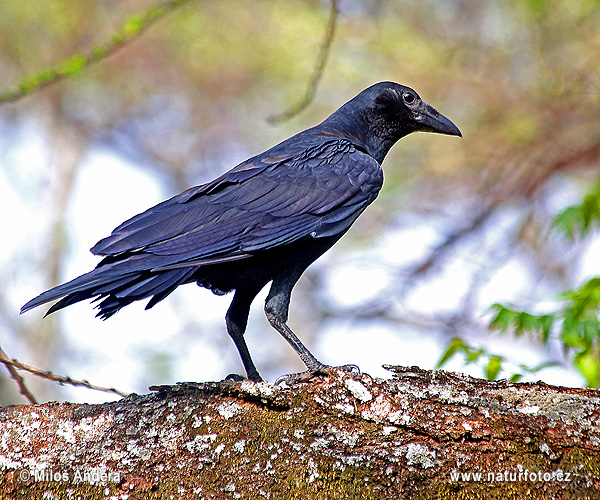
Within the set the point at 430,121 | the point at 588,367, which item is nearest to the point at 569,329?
the point at 588,367

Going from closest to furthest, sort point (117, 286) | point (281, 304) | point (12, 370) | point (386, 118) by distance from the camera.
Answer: point (117, 286), point (12, 370), point (281, 304), point (386, 118)

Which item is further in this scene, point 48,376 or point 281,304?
point 281,304

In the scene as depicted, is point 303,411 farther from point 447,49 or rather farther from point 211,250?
point 447,49

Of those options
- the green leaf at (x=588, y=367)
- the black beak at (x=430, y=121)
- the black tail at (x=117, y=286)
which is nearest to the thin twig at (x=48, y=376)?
the black tail at (x=117, y=286)

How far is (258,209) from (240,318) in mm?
697

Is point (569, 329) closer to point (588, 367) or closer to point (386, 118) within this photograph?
point (588, 367)

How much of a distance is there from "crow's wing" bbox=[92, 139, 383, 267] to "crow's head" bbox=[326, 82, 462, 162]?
1.71ft

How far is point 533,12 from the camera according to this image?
6.95 m

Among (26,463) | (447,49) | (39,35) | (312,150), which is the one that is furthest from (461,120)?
(39,35)

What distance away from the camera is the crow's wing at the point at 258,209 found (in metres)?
3.49

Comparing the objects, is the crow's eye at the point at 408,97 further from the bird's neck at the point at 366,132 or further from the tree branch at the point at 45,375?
the tree branch at the point at 45,375

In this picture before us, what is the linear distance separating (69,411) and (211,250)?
42.8 inches

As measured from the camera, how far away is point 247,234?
363 centimetres

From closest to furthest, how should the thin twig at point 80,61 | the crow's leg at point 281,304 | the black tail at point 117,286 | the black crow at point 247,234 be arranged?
the black tail at point 117,286 → the black crow at point 247,234 → the crow's leg at point 281,304 → the thin twig at point 80,61
